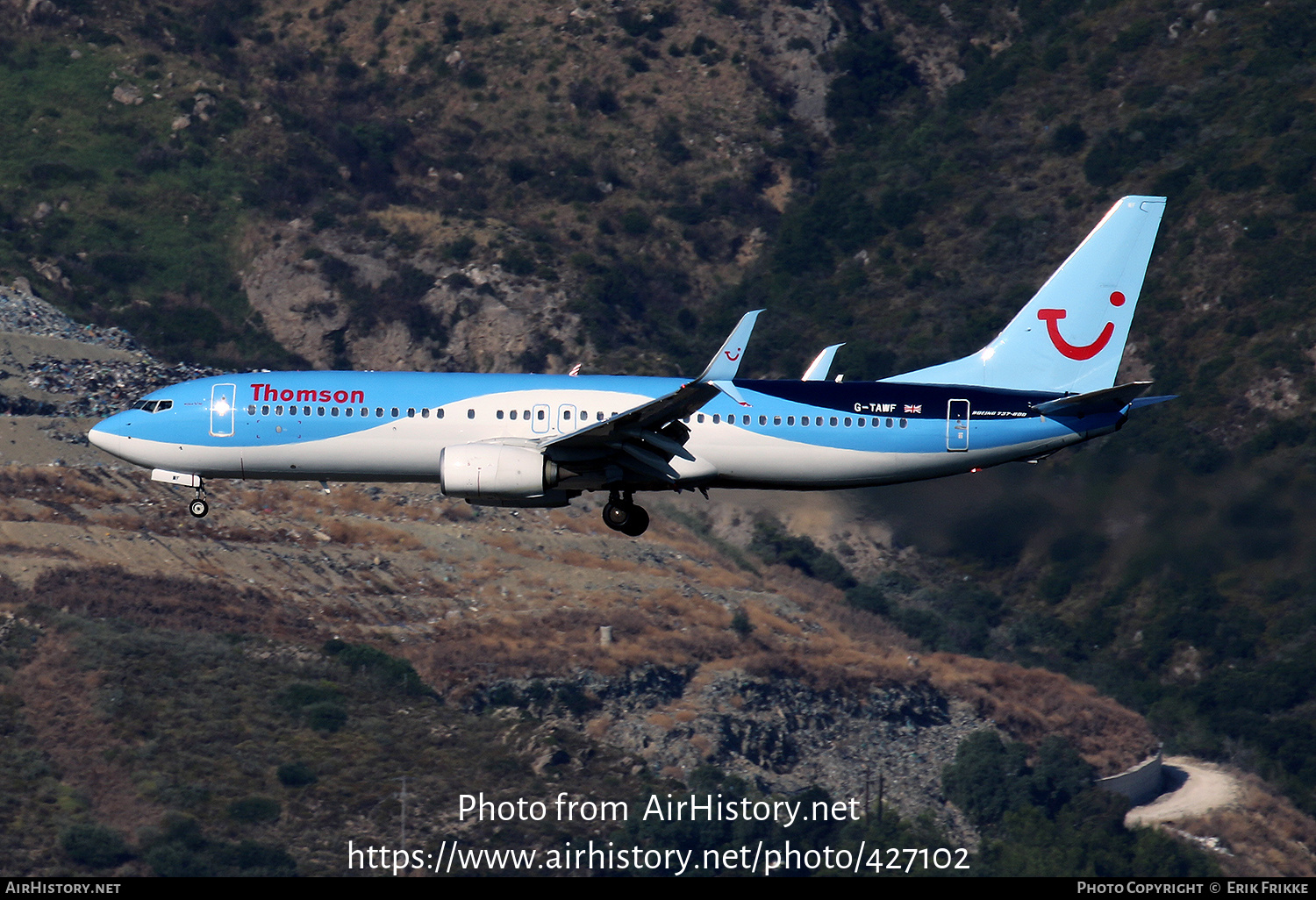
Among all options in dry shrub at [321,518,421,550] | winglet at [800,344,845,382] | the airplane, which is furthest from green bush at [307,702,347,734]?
winglet at [800,344,845,382]

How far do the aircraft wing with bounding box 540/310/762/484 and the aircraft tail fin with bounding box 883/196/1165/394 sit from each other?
25.1 feet

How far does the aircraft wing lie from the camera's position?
137 feet

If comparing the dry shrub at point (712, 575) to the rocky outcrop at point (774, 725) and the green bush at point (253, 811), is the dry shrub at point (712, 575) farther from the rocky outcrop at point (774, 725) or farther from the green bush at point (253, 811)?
the green bush at point (253, 811)

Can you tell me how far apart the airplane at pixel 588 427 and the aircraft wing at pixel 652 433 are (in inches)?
2.5

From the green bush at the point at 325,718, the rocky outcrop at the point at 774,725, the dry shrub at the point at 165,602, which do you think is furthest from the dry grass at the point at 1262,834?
the dry shrub at the point at 165,602

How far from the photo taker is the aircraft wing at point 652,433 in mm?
41750

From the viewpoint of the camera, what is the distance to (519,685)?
292ft

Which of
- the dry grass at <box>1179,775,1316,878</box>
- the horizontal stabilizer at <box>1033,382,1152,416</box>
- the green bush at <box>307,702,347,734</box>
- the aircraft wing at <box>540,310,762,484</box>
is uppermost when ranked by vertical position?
the horizontal stabilizer at <box>1033,382,1152,416</box>

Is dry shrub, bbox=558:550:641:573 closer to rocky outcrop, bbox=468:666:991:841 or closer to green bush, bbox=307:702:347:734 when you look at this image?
rocky outcrop, bbox=468:666:991:841

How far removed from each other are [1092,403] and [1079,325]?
4.72m

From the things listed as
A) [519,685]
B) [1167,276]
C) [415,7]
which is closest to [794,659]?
[519,685]

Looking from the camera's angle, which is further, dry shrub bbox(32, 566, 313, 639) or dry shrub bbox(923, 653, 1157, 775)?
dry shrub bbox(923, 653, 1157, 775)

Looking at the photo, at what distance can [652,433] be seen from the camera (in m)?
43.7

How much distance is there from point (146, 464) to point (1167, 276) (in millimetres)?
97717
